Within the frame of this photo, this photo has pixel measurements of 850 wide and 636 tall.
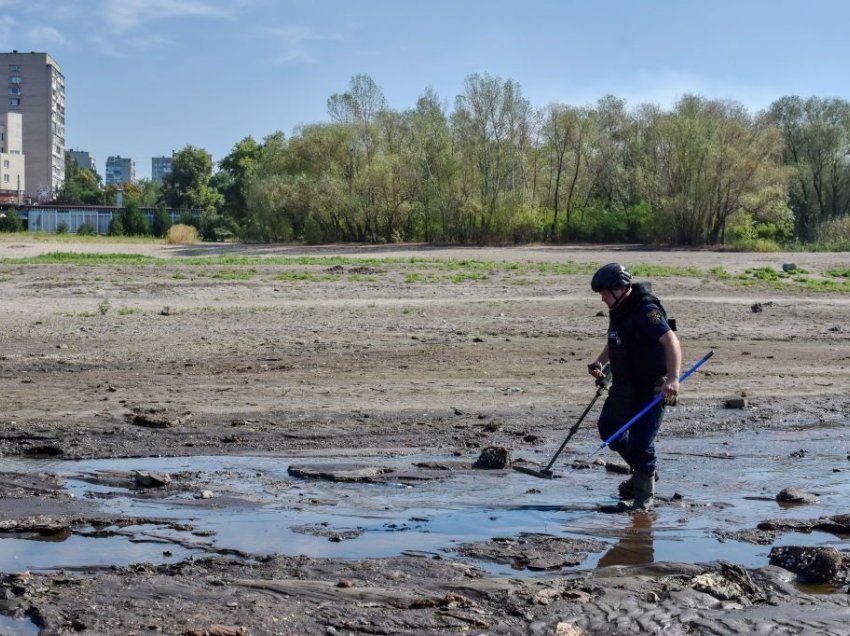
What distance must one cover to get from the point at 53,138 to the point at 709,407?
6478 inches

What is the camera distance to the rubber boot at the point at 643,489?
818cm

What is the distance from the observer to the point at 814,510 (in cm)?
825

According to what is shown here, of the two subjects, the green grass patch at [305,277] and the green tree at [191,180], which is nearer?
the green grass patch at [305,277]

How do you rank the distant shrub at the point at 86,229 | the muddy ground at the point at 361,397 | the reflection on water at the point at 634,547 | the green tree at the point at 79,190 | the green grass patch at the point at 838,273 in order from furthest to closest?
the green tree at the point at 79,190, the distant shrub at the point at 86,229, the green grass patch at the point at 838,273, the reflection on water at the point at 634,547, the muddy ground at the point at 361,397

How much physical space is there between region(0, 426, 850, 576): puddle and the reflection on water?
12mm

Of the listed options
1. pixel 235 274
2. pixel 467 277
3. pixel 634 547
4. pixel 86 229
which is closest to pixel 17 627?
pixel 634 547

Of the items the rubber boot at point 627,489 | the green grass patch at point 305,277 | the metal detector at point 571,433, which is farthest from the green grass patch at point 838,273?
the rubber boot at point 627,489

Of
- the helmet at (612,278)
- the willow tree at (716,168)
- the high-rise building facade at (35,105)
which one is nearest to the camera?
the helmet at (612,278)

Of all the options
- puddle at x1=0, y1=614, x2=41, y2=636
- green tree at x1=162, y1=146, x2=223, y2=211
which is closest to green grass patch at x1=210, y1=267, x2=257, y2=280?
puddle at x1=0, y1=614, x2=41, y2=636

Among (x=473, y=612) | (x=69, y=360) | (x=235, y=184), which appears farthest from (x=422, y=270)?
(x=235, y=184)

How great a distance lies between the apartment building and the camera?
145750 millimetres

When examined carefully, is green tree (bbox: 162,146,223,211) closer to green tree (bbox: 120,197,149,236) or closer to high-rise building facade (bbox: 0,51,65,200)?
green tree (bbox: 120,197,149,236)

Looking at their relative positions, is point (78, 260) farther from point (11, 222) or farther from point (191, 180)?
point (191, 180)

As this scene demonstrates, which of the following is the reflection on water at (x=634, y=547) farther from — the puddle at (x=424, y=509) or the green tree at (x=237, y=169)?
the green tree at (x=237, y=169)
